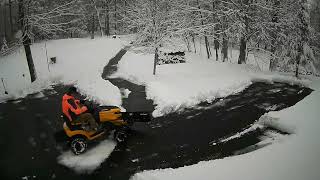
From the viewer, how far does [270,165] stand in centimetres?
784

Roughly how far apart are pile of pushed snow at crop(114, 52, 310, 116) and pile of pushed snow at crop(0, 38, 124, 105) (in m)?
2.29

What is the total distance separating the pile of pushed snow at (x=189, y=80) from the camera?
14766 millimetres

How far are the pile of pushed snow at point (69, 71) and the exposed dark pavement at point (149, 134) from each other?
1.86 m

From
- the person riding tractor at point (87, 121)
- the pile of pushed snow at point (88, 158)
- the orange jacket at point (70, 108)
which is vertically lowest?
the pile of pushed snow at point (88, 158)

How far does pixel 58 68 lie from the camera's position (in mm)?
26328

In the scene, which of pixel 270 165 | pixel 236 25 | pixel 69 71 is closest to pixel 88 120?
pixel 270 165

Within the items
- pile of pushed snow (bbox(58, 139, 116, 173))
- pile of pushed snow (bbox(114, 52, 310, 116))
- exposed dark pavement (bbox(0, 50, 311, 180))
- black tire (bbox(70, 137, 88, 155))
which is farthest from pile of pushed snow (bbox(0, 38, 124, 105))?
black tire (bbox(70, 137, 88, 155))

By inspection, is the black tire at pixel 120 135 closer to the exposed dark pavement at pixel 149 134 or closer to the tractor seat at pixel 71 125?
the exposed dark pavement at pixel 149 134

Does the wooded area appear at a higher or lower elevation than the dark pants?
higher

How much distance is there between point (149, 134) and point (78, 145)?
2669mm

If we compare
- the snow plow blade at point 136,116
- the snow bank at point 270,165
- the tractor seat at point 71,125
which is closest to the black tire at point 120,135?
the snow plow blade at point 136,116

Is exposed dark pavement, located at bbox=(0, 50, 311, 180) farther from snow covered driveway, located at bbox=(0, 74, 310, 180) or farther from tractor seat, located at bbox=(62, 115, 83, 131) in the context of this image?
tractor seat, located at bbox=(62, 115, 83, 131)

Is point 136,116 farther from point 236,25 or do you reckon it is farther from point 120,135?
point 236,25

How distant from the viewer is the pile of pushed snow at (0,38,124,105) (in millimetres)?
17781
